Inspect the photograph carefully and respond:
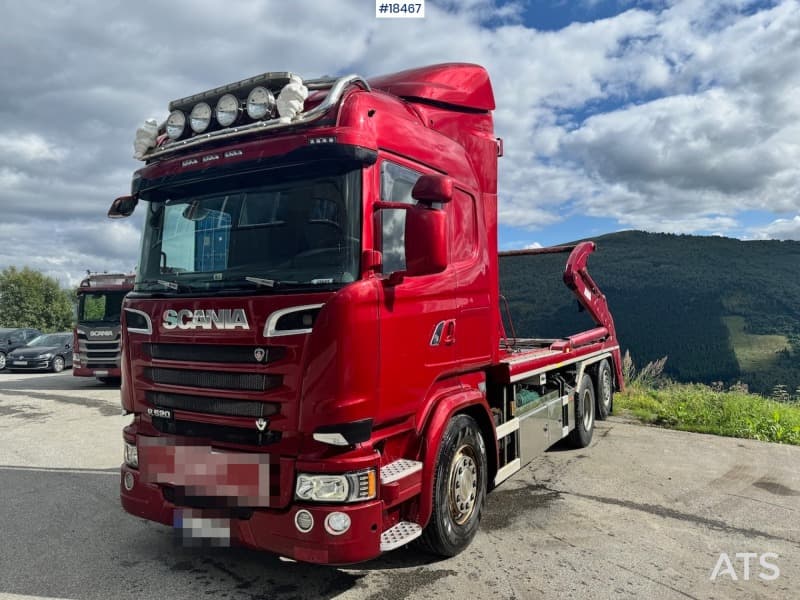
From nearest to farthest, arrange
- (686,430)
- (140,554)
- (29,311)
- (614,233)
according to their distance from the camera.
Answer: (140,554)
(686,430)
(29,311)
(614,233)

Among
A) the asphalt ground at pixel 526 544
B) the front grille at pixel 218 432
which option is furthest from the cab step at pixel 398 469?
the asphalt ground at pixel 526 544

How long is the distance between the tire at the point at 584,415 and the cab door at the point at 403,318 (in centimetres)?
386

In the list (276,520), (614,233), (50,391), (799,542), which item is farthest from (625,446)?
(614,233)

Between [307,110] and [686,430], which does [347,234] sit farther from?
[686,430]

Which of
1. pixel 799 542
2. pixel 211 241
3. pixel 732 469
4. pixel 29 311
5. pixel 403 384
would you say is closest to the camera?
pixel 403 384

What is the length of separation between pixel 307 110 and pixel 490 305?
2077 millimetres

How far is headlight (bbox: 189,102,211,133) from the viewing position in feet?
11.7

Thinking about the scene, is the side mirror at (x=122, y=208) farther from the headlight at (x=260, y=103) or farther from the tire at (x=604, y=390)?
the tire at (x=604, y=390)

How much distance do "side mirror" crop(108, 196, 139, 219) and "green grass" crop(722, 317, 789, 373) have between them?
39.8 m

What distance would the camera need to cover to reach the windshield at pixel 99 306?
45.6ft

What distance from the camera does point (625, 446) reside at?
7.36m

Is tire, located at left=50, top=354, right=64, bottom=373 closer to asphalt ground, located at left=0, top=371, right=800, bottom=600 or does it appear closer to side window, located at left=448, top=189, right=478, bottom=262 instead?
asphalt ground, located at left=0, top=371, right=800, bottom=600

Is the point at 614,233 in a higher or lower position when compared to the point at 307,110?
higher

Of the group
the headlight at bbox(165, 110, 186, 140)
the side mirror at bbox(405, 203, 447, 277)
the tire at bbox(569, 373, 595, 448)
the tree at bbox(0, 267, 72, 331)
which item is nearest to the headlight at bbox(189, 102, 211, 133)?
the headlight at bbox(165, 110, 186, 140)
